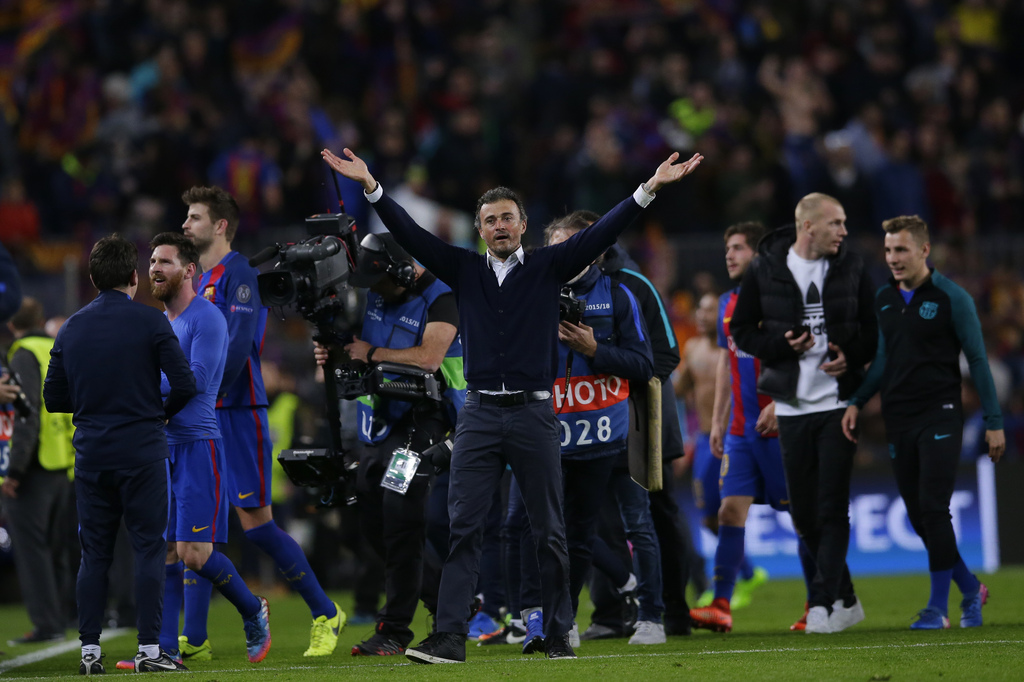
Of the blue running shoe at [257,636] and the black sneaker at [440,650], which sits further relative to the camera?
the blue running shoe at [257,636]

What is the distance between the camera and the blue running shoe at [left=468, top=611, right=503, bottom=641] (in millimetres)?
8531

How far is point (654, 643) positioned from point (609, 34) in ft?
46.8

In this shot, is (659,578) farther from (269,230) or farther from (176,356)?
(269,230)

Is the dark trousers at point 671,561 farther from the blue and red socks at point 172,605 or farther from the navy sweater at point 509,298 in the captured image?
the blue and red socks at point 172,605

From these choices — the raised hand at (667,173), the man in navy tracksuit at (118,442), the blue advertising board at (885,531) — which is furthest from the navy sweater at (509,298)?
the blue advertising board at (885,531)

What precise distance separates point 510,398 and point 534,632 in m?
1.50

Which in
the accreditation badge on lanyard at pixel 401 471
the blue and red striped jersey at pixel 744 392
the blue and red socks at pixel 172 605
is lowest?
the blue and red socks at pixel 172 605

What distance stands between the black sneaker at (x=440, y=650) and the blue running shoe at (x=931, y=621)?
3.10 m

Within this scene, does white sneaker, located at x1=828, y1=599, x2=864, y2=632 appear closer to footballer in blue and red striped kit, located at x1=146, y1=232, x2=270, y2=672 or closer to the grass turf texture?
the grass turf texture

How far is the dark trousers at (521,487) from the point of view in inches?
258

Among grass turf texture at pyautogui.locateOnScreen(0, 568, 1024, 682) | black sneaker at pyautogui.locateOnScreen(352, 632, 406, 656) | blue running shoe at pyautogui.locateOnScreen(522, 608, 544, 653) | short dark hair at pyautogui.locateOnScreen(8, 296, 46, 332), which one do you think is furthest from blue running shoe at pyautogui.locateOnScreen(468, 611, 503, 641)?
short dark hair at pyautogui.locateOnScreen(8, 296, 46, 332)

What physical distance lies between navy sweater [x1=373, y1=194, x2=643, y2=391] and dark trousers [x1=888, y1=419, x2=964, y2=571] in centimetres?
258

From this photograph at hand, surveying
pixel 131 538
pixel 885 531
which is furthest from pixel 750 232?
pixel 885 531

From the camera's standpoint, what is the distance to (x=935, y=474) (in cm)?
800
